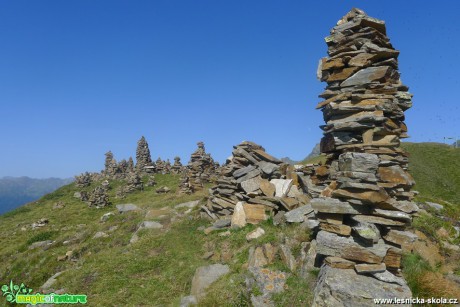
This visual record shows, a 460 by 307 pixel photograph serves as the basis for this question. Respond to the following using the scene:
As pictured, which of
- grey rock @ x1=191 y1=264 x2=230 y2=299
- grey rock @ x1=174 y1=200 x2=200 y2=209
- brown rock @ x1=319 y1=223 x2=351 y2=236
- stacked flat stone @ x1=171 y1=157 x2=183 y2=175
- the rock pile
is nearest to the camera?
brown rock @ x1=319 y1=223 x2=351 y2=236

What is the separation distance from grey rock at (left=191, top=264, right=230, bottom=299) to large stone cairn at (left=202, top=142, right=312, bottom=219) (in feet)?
12.6

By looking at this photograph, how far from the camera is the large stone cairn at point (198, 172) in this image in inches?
1508

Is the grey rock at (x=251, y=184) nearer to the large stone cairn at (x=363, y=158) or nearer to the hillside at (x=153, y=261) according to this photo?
the hillside at (x=153, y=261)

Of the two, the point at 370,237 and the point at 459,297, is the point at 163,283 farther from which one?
the point at 459,297

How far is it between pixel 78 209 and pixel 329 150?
44.2 metres

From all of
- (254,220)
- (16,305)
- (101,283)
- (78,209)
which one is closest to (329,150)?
(254,220)

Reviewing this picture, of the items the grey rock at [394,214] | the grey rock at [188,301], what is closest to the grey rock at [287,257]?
the grey rock at [394,214]

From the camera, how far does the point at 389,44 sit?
11.3m

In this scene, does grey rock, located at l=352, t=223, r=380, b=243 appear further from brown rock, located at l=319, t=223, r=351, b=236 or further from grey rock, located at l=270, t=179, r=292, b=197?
grey rock, located at l=270, t=179, r=292, b=197

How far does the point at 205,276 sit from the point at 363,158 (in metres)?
7.27

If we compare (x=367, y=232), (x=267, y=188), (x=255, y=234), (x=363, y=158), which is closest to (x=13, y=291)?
(x=255, y=234)

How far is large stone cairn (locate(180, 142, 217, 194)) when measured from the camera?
1508 inches

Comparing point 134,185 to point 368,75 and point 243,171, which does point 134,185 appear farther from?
point 368,75

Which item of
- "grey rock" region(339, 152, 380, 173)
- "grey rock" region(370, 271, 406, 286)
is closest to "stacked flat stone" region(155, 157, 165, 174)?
"grey rock" region(339, 152, 380, 173)
